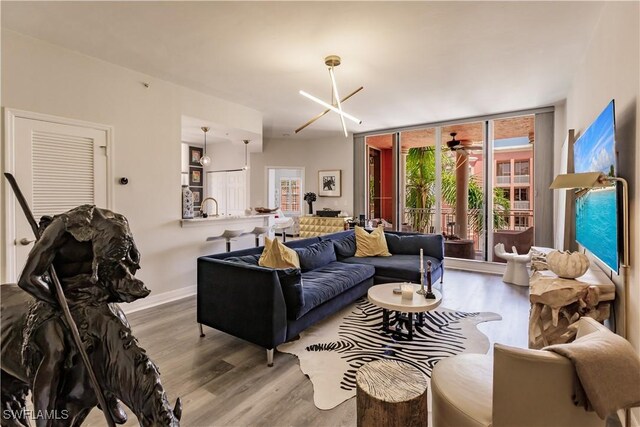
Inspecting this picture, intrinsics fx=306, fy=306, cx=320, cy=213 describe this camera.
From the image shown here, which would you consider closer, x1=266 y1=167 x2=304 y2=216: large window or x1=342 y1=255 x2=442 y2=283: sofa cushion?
x1=342 y1=255 x2=442 y2=283: sofa cushion

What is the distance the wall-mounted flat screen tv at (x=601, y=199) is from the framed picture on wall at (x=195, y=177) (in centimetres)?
802

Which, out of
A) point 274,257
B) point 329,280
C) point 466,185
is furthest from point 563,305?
point 466,185

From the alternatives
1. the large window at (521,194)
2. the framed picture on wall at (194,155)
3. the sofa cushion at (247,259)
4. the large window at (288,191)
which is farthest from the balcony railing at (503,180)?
the framed picture on wall at (194,155)

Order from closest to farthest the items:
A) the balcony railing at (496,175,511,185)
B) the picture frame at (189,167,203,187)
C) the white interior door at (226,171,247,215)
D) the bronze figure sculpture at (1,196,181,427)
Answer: the bronze figure sculpture at (1,196,181,427) → the balcony railing at (496,175,511,185) → the white interior door at (226,171,247,215) → the picture frame at (189,167,203,187)

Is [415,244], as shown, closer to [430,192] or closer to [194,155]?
[430,192]

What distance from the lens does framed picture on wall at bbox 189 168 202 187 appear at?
8259mm

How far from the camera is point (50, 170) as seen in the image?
3.10 m

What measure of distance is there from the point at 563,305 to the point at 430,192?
15.6 feet

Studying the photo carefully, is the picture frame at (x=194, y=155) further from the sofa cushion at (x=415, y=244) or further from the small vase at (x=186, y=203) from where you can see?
the sofa cushion at (x=415, y=244)

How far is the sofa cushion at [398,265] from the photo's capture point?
3891 mm

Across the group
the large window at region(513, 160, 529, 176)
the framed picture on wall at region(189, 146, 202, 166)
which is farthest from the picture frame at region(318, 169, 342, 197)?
the large window at region(513, 160, 529, 176)

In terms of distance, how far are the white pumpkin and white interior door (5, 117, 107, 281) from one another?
170 inches

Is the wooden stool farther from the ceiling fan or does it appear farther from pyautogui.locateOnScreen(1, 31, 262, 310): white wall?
the ceiling fan

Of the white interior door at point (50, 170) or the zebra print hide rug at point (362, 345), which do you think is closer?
the zebra print hide rug at point (362, 345)
